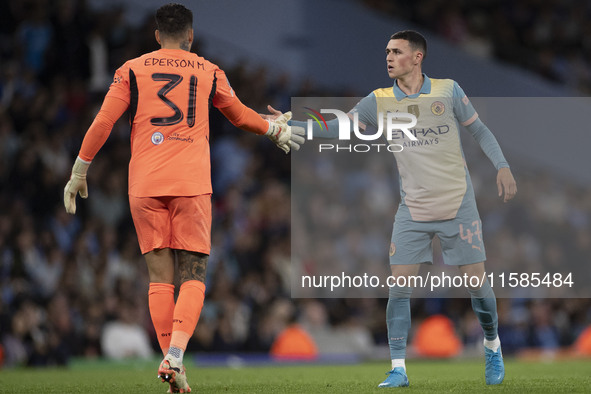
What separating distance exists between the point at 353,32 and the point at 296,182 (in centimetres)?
499

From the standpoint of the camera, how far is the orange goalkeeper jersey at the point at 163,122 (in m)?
6.22

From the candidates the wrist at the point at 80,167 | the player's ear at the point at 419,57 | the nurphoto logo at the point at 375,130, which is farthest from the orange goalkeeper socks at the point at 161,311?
the player's ear at the point at 419,57

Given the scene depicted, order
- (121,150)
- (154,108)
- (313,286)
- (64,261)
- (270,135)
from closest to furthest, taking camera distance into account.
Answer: (154,108), (270,135), (313,286), (64,261), (121,150)

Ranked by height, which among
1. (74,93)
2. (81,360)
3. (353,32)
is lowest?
(81,360)

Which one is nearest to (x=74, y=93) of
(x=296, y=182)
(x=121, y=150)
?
(x=121, y=150)

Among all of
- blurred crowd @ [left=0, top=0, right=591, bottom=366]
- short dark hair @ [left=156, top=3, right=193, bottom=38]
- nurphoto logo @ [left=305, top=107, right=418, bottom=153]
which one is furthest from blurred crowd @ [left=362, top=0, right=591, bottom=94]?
short dark hair @ [left=156, top=3, right=193, bottom=38]

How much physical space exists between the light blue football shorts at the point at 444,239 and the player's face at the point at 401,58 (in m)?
1.08

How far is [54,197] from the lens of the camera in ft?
43.8

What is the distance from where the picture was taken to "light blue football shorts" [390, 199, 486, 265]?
22.5 feet

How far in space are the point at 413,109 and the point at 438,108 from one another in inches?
7.5

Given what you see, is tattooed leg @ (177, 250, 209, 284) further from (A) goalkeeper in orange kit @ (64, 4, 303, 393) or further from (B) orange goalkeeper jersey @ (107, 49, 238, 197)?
(B) orange goalkeeper jersey @ (107, 49, 238, 197)

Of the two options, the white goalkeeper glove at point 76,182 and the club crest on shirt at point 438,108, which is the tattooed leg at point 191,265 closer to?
the white goalkeeper glove at point 76,182

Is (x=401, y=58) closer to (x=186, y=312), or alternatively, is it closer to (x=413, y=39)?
(x=413, y=39)

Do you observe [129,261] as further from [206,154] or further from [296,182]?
[206,154]
